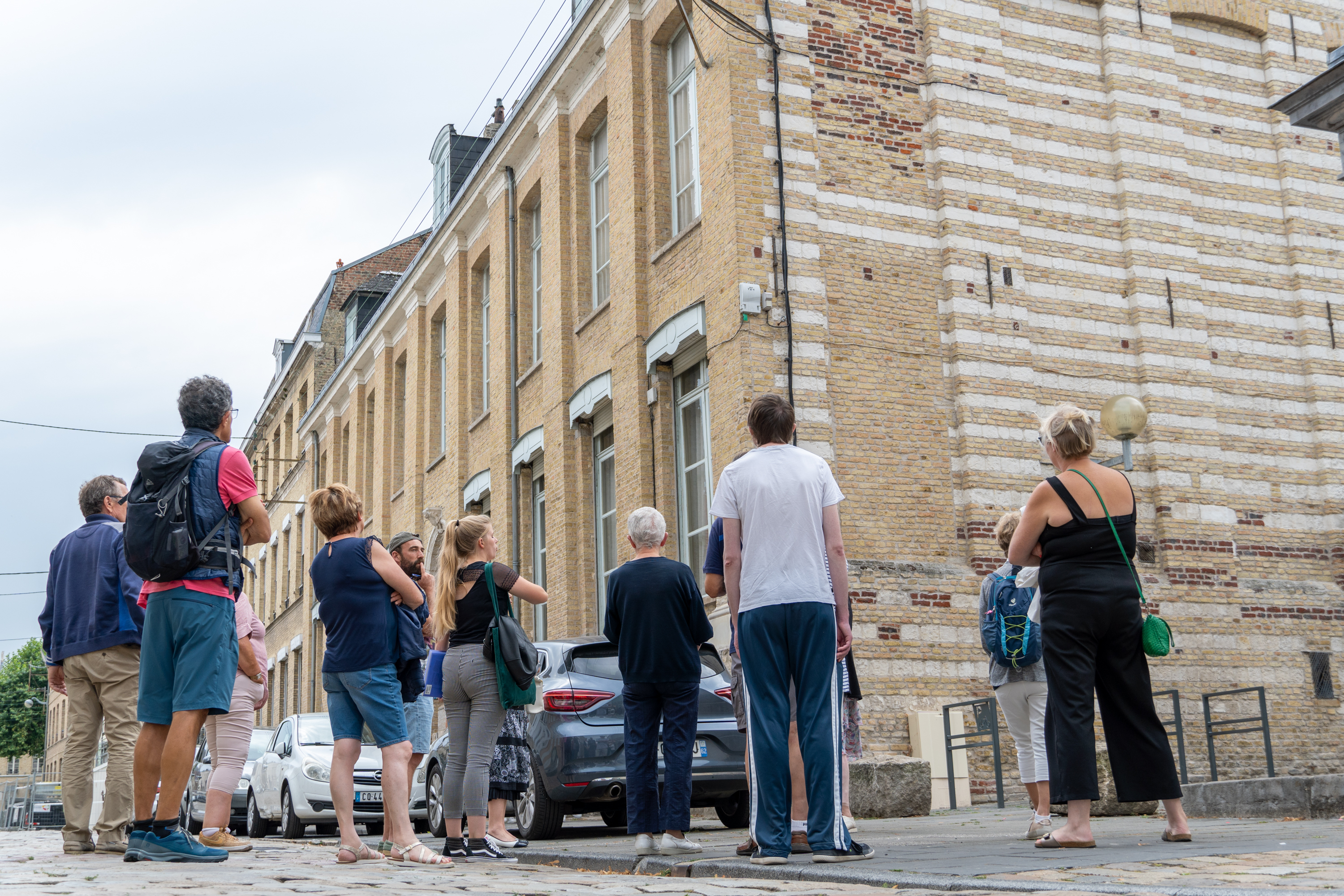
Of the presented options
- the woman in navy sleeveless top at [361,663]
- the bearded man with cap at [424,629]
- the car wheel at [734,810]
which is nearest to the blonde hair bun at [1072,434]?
the woman in navy sleeveless top at [361,663]

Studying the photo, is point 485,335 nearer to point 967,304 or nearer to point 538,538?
point 538,538

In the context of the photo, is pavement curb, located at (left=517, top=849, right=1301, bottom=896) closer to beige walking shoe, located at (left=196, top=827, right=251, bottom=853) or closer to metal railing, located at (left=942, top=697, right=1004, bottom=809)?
beige walking shoe, located at (left=196, top=827, right=251, bottom=853)

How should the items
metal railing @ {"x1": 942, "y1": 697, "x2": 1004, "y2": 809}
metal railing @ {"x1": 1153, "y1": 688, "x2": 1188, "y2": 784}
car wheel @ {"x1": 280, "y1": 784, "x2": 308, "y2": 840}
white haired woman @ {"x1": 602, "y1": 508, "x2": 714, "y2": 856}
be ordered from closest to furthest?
white haired woman @ {"x1": 602, "y1": 508, "x2": 714, "y2": 856} < metal railing @ {"x1": 1153, "y1": 688, "x2": 1188, "y2": 784} < metal railing @ {"x1": 942, "y1": 697, "x2": 1004, "y2": 809} < car wheel @ {"x1": 280, "y1": 784, "x2": 308, "y2": 840}

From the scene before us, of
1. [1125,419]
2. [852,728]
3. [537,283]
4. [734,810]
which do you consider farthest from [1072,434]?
[537,283]

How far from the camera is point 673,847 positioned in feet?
23.0

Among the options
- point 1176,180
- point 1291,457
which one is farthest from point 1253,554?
point 1176,180

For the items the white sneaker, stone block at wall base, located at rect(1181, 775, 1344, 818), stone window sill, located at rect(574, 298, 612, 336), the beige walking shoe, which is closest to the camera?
the white sneaker

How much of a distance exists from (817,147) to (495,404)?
8.82 metres

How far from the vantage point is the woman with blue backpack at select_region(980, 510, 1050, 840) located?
7762 millimetres

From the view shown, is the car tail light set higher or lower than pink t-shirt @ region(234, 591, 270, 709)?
lower

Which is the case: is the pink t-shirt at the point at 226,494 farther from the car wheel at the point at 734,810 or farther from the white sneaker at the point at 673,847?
the car wheel at the point at 734,810

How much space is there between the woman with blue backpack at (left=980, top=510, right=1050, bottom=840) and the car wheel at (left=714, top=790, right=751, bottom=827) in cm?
312

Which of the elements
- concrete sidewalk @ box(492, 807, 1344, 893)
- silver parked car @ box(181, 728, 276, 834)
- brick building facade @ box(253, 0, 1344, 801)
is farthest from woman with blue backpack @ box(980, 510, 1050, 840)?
silver parked car @ box(181, 728, 276, 834)

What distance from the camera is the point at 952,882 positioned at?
4.80 meters
